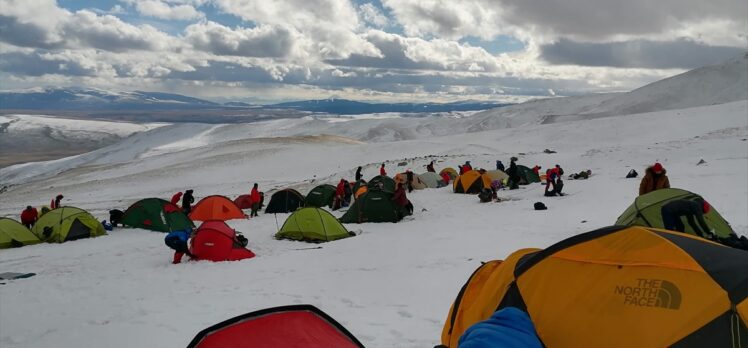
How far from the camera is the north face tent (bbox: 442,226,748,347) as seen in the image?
425cm

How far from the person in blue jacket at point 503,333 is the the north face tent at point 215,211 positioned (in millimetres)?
17124

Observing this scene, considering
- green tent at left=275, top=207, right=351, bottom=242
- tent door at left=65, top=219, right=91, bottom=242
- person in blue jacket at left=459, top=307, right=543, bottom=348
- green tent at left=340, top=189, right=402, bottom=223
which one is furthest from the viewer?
green tent at left=340, top=189, right=402, bottom=223

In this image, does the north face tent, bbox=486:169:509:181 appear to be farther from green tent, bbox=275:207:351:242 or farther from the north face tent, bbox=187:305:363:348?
the north face tent, bbox=187:305:363:348

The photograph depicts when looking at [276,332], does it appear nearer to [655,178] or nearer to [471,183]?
[655,178]

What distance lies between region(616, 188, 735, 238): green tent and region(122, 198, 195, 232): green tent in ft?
44.3

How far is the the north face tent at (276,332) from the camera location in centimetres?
458

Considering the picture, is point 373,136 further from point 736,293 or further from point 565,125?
point 736,293

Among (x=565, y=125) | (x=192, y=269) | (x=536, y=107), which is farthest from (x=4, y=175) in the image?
(x=536, y=107)

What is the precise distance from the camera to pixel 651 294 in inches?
177

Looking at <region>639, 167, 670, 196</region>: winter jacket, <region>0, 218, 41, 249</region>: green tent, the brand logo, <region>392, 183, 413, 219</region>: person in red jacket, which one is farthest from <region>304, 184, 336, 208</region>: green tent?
the brand logo

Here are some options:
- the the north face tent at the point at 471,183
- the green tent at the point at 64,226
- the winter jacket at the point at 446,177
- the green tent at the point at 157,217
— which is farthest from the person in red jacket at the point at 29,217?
the winter jacket at the point at 446,177

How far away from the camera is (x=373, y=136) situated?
156 metres

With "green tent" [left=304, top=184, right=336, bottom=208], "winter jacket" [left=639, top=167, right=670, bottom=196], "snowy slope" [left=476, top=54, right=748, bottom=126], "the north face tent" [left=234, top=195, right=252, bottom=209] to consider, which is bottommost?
"the north face tent" [left=234, top=195, right=252, bottom=209]

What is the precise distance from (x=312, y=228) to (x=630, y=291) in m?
10.4
